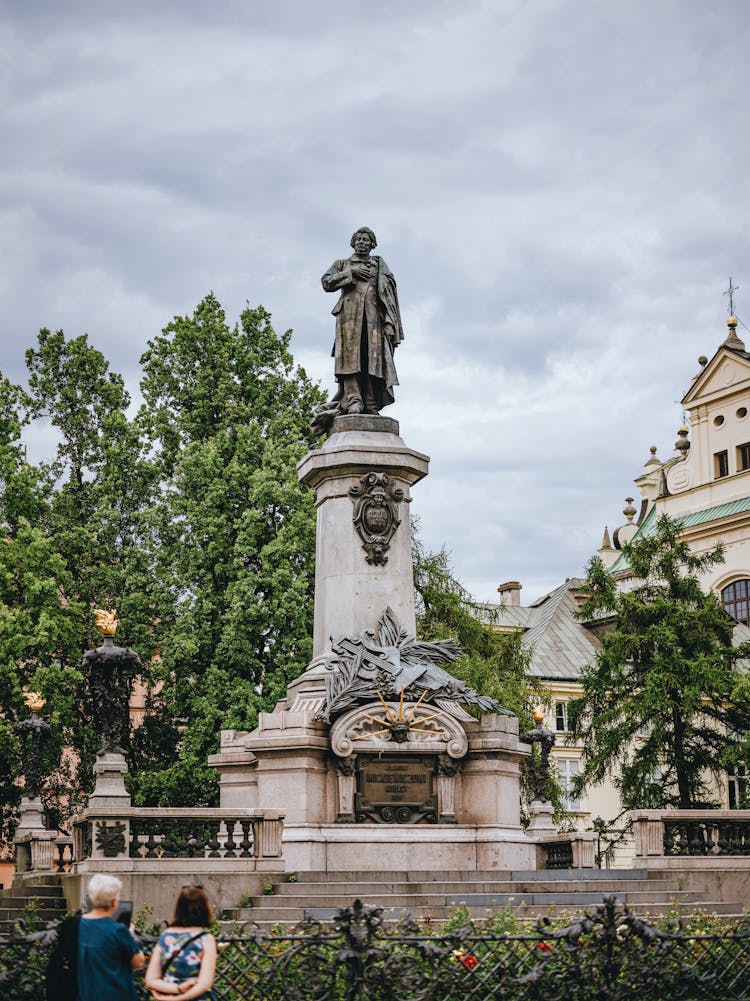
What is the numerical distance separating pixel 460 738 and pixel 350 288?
22.8 feet

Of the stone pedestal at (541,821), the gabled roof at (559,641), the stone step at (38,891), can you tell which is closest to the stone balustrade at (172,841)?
the stone step at (38,891)

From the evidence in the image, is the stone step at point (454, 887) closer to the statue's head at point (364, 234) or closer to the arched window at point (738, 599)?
the statue's head at point (364, 234)

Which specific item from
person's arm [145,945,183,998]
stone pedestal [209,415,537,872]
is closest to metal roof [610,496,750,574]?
stone pedestal [209,415,537,872]

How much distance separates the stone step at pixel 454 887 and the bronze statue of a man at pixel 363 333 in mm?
7315

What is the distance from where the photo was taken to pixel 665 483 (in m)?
61.7

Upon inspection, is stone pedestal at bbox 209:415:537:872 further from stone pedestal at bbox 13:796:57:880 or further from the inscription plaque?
stone pedestal at bbox 13:796:57:880

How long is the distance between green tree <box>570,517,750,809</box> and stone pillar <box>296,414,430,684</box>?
15.9 metres

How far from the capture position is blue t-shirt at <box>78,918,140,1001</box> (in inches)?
338

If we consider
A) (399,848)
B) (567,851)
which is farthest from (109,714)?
(567,851)

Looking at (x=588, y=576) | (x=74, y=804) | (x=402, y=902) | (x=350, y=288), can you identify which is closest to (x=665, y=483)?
(x=588, y=576)

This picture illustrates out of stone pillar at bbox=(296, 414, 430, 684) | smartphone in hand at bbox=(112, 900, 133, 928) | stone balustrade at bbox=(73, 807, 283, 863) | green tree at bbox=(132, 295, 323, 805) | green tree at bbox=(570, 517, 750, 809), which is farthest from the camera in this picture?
green tree at bbox=(570, 517, 750, 809)

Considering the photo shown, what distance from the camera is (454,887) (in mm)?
17438

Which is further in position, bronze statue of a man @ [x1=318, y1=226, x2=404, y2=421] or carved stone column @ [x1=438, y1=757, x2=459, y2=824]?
bronze statue of a man @ [x1=318, y1=226, x2=404, y2=421]

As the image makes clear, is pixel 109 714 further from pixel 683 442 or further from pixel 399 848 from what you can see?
pixel 683 442
